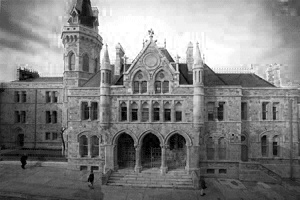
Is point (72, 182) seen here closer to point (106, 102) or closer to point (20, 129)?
point (106, 102)

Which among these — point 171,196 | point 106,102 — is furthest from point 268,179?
point 106,102

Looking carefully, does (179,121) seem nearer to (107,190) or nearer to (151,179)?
(151,179)

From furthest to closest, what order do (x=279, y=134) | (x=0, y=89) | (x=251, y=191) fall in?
(x=0, y=89) < (x=279, y=134) < (x=251, y=191)

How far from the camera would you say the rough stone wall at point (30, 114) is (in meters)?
26.1

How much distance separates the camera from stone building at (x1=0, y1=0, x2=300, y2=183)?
15.4 meters

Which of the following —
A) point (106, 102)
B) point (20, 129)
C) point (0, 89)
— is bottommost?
point (20, 129)

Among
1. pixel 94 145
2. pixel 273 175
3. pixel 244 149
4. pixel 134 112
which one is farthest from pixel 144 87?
pixel 273 175

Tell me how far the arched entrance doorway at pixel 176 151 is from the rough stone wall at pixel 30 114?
19.0 metres

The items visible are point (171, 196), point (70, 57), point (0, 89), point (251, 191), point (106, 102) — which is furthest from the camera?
point (0, 89)

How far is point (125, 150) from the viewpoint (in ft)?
56.0

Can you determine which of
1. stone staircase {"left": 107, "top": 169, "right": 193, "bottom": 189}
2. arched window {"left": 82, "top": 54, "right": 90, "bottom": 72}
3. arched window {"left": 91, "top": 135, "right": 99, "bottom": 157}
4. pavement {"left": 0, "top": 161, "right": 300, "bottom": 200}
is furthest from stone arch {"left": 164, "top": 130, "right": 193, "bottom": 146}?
arched window {"left": 82, "top": 54, "right": 90, "bottom": 72}

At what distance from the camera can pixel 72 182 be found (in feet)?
47.5

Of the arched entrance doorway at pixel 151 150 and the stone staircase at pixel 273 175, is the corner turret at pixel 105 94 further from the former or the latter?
the stone staircase at pixel 273 175

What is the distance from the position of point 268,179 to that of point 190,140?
7.99 meters
